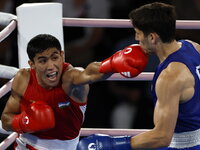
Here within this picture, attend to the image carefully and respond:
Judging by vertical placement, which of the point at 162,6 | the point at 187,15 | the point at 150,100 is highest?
the point at 162,6

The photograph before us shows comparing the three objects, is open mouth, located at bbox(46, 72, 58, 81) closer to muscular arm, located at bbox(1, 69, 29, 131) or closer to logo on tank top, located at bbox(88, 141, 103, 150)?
muscular arm, located at bbox(1, 69, 29, 131)

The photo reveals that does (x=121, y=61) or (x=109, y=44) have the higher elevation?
(x=121, y=61)

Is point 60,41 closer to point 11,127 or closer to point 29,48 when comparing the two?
point 29,48

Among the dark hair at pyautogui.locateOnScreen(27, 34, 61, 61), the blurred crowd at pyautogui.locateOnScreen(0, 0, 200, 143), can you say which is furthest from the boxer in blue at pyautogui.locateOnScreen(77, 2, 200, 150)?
the blurred crowd at pyautogui.locateOnScreen(0, 0, 200, 143)

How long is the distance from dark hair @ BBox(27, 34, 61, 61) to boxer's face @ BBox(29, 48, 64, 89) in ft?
0.06

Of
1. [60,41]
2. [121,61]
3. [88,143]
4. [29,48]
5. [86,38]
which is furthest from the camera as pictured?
[86,38]

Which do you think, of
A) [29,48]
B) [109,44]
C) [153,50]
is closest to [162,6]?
[153,50]

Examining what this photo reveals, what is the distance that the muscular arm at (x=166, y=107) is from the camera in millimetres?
1931

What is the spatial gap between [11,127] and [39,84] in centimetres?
23

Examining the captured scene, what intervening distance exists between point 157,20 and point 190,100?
1.04ft

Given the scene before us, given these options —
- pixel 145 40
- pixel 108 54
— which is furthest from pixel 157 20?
pixel 108 54

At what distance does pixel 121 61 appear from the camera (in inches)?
87.8

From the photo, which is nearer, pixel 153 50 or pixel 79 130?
pixel 153 50

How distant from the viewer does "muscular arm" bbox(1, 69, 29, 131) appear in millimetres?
2531
